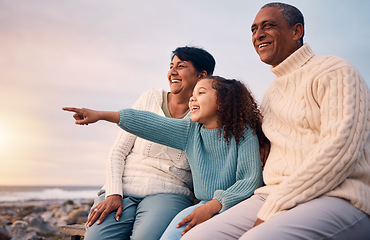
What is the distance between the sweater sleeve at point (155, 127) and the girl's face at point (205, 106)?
0.46 feet

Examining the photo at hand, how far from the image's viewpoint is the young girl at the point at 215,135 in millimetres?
2107

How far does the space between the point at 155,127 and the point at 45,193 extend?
2400cm

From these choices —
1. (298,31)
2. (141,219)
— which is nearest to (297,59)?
(298,31)

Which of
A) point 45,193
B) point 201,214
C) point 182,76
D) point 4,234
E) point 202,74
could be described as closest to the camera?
point 201,214

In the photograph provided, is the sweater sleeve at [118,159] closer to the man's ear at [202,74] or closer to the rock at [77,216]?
the man's ear at [202,74]

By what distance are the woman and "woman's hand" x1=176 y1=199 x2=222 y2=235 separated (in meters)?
0.33

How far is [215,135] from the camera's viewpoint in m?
2.26

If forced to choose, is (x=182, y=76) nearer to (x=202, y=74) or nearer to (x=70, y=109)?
(x=202, y=74)

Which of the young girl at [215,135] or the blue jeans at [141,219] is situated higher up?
the young girl at [215,135]

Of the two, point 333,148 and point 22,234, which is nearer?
point 333,148

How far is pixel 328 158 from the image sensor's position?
164 cm

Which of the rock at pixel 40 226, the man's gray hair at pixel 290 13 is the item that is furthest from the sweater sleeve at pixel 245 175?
the rock at pixel 40 226

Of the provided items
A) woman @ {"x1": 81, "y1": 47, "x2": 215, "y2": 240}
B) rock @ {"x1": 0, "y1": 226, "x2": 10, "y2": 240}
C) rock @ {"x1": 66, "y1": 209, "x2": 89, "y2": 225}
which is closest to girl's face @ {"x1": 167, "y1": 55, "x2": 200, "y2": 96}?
woman @ {"x1": 81, "y1": 47, "x2": 215, "y2": 240}

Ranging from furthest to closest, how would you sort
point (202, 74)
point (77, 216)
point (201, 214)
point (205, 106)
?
point (77, 216) → point (202, 74) → point (205, 106) → point (201, 214)
